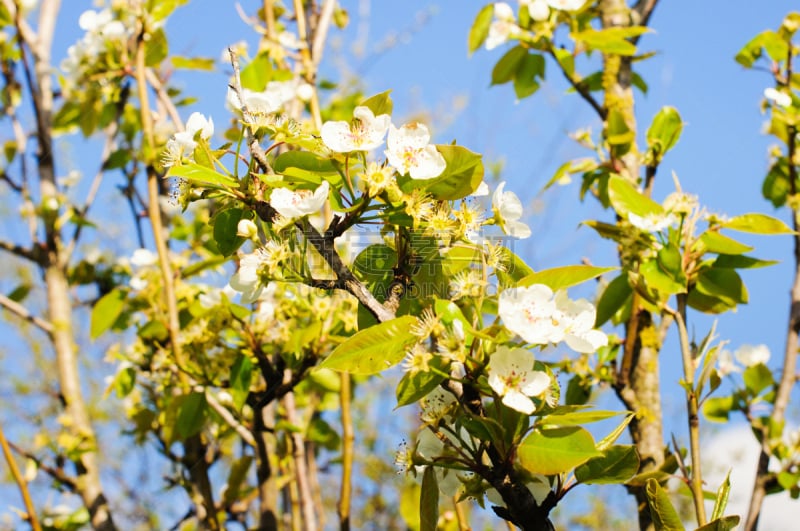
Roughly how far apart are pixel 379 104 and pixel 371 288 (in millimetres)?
203

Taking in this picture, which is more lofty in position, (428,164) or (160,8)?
(160,8)

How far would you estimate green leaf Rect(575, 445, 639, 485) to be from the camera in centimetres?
84

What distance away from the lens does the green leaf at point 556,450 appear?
0.76 meters

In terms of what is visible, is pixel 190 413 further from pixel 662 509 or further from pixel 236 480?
pixel 662 509

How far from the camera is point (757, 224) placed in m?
1.27

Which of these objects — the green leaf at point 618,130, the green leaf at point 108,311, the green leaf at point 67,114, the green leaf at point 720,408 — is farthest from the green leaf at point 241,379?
the green leaf at point 67,114

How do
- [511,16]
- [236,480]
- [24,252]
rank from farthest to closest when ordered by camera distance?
[24,252], [236,480], [511,16]

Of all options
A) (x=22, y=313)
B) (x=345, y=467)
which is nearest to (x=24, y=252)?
(x=22, y=313)

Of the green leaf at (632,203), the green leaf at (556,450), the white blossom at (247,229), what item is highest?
the white blossom at (247,229)

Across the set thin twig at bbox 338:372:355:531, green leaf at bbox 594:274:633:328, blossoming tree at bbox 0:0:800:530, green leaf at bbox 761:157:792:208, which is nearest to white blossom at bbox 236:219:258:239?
blossoming tree at bbox 0:0:800:530

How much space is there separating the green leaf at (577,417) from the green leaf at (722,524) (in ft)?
0.49

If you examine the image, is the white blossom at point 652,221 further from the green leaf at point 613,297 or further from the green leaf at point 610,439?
the green leaf at point 610,439

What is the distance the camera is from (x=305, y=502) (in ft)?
4.99

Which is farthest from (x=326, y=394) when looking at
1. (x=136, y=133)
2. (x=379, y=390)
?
(x=379, y=390)
